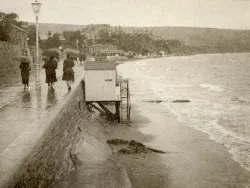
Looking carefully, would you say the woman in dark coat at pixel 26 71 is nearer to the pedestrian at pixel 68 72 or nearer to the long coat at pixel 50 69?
the long coat at pixel 50 69

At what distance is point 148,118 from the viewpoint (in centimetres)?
2520

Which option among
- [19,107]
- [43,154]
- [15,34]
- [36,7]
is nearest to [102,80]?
[36,7]

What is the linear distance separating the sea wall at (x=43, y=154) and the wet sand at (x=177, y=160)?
2.31 meters

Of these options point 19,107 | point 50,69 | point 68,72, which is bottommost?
point 19,107

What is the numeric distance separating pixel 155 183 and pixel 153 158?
2.85 m

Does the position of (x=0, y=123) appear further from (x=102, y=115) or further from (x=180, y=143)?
(x=102, y=115)

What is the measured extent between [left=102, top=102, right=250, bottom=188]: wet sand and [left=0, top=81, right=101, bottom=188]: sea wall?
231 centimetres

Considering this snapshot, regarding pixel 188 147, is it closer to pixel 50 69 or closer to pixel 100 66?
pixel 100 66

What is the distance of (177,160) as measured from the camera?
14906 mm

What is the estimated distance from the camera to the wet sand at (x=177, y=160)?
12.4 metres

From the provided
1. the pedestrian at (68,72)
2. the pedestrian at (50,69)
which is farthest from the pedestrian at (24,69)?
the pedestrian at (68,72)

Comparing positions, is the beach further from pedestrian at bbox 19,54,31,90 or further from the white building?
pedestrian at bbox 19,54,31,90

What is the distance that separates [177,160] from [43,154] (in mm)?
7695

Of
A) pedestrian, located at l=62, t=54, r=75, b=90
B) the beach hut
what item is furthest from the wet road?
the beach hut
